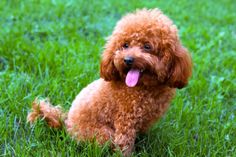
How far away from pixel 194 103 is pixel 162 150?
0.94 meters

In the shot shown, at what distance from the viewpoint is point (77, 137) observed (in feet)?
11.1

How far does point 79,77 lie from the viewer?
14.1ft

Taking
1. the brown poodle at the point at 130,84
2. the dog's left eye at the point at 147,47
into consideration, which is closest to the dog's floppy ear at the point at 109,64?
the brown poodle at the point at 130,84

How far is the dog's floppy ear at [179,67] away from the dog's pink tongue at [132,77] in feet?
0.80

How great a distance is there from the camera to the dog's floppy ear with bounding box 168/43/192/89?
3.16 m

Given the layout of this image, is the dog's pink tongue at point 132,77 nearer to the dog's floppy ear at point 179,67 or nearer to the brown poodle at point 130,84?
the brown poodle at point 130,84

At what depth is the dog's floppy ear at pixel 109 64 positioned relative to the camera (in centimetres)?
325

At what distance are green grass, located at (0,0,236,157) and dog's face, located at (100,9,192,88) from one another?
0.59 meters

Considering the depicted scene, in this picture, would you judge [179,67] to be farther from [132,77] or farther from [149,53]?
[132,77]

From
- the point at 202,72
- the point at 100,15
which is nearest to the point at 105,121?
the point at 202,72

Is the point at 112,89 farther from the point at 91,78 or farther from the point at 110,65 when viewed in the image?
the point at 91,78

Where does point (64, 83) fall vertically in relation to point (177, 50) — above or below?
below

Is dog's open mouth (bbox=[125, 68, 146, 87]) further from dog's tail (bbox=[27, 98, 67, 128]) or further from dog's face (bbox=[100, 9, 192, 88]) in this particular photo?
dog's tail (bbox=[27, 98, 67, 128])

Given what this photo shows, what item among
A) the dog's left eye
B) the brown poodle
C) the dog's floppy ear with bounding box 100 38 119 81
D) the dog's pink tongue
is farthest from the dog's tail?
the dog's left eye
